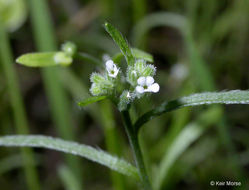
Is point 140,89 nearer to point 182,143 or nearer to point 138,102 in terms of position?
point 182,143

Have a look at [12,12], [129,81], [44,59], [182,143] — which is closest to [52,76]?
[12,12]

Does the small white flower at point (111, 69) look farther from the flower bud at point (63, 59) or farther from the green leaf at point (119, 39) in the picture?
the flower bud at point (63, 59)

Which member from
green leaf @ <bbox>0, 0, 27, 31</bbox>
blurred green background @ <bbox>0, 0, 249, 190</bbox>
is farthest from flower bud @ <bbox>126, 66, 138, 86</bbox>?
green leaf @ <bbox>0, 0, 27, 31</bbox>

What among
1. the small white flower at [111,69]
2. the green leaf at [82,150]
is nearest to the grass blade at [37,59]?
the green leaf at [82,150]

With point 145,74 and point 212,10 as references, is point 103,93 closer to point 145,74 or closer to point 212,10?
point 145,74

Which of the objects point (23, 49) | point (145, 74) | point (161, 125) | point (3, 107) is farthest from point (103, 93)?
point (23, 49)
